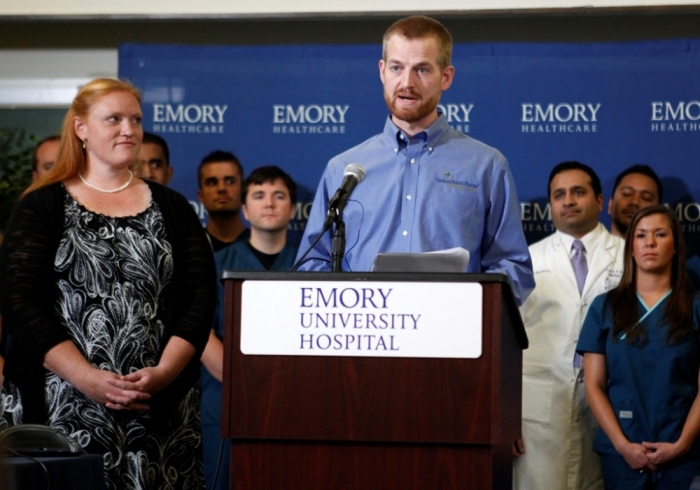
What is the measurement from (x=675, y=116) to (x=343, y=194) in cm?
284

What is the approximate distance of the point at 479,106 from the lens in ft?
16.2

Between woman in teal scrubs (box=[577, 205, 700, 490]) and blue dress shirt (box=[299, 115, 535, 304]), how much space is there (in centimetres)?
159

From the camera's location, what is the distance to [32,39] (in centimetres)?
558

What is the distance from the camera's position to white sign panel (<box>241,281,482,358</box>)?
208cm

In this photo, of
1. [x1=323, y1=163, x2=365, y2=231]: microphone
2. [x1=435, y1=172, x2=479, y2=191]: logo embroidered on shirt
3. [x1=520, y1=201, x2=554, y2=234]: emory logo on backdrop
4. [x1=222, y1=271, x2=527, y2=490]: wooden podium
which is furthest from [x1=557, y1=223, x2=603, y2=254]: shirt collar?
[x1=222, y1=271, x2=527, y2=490]: wooden podium

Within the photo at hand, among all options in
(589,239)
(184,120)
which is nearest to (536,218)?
(589,239)

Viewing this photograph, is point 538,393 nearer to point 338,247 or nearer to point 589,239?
point 589,239

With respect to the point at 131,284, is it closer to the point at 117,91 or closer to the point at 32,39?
the point at 117,91

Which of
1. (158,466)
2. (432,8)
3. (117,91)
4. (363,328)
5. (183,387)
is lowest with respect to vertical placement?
(158,466)

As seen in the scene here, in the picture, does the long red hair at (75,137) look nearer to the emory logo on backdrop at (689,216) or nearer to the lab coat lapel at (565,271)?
the lab coat lapel at (565,271)

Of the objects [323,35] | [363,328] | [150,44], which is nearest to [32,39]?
[150,44]

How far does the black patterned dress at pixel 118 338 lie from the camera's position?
113 inches

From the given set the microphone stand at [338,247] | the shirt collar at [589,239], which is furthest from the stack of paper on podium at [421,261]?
the shirt collar at [589,239]

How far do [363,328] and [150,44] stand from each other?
3440 mm
